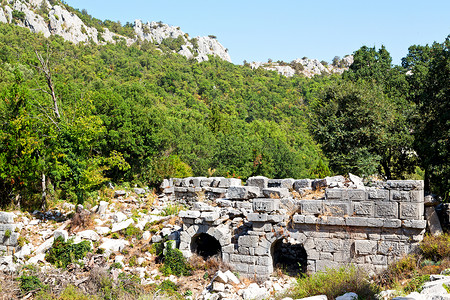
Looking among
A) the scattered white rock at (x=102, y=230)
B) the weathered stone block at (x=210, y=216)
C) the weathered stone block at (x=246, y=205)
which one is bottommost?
the scattered white rock at (x=102, y=230)

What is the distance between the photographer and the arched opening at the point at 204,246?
12625 mm

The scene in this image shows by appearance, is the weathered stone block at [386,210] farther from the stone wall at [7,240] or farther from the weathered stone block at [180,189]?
the stone wall at [7,240]

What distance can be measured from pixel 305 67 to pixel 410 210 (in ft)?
337

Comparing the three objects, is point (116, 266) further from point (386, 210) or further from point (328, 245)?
point (386, 210)

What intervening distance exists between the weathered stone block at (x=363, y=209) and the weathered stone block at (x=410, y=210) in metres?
0.74

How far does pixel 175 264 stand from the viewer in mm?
11922

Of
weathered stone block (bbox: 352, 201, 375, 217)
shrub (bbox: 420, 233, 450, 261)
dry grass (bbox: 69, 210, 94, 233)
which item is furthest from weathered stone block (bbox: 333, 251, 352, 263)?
dry grass (bbox: 69, 210, 94, 233)

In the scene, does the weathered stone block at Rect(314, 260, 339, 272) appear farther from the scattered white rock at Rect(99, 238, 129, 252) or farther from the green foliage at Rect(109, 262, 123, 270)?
the scattered white rock at Rect(99, 238, 129, 252)

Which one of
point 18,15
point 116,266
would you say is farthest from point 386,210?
point 18,15

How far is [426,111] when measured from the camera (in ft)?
59.1

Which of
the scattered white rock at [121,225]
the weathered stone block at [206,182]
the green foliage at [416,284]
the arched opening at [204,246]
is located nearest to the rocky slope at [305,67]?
the weathered stone block at [206,182]

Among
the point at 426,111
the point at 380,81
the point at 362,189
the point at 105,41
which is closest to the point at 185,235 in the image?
the point at 362,189

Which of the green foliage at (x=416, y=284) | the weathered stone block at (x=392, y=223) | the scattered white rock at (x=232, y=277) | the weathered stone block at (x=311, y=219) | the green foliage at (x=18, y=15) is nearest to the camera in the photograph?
the green foliage at (x=416, y=284)

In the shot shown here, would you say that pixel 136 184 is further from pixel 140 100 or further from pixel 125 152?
pixel 140 100
